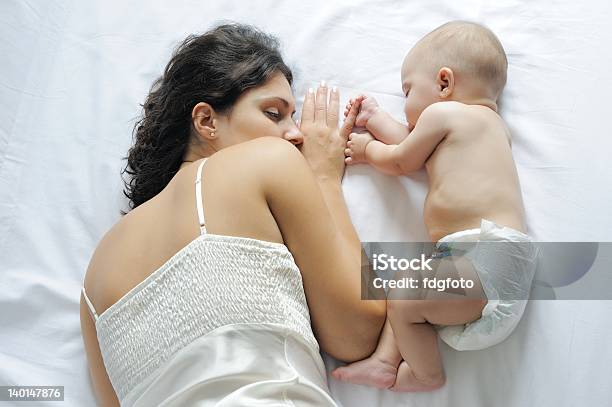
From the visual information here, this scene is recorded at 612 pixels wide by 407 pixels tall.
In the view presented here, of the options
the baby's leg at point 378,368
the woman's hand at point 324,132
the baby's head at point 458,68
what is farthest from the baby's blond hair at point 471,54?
the baby's leg at point 378,368

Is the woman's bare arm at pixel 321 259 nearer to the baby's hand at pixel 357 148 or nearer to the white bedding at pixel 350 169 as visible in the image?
the white bedding at pixel 350 169

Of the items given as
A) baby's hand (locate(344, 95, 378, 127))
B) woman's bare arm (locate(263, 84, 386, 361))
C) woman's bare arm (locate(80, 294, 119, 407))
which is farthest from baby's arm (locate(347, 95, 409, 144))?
woman's bare arm (locate(80, 294, 119, 407))

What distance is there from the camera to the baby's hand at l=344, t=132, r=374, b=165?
4.57ft

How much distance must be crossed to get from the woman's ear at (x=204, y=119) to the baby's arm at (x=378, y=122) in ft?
1.00

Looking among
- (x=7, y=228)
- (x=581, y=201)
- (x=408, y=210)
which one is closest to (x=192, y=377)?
(x=408, y=210)

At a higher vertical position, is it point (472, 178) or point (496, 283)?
point (472, 178)

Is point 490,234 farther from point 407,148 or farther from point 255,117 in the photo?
point 255,117

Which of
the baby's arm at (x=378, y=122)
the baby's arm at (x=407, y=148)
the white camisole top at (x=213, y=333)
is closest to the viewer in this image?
the white camisole top at (x=213, y=333)

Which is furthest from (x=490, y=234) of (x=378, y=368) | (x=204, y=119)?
(x=204, y=119)

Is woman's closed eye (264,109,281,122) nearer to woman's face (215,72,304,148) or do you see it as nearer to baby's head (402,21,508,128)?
woman's face (215,72,304,148)

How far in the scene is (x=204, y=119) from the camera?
132 cm

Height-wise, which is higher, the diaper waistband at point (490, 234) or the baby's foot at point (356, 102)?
the baby's foot at point (356, 102)

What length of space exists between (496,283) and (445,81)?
40cm

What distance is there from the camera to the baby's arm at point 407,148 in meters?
1.25
